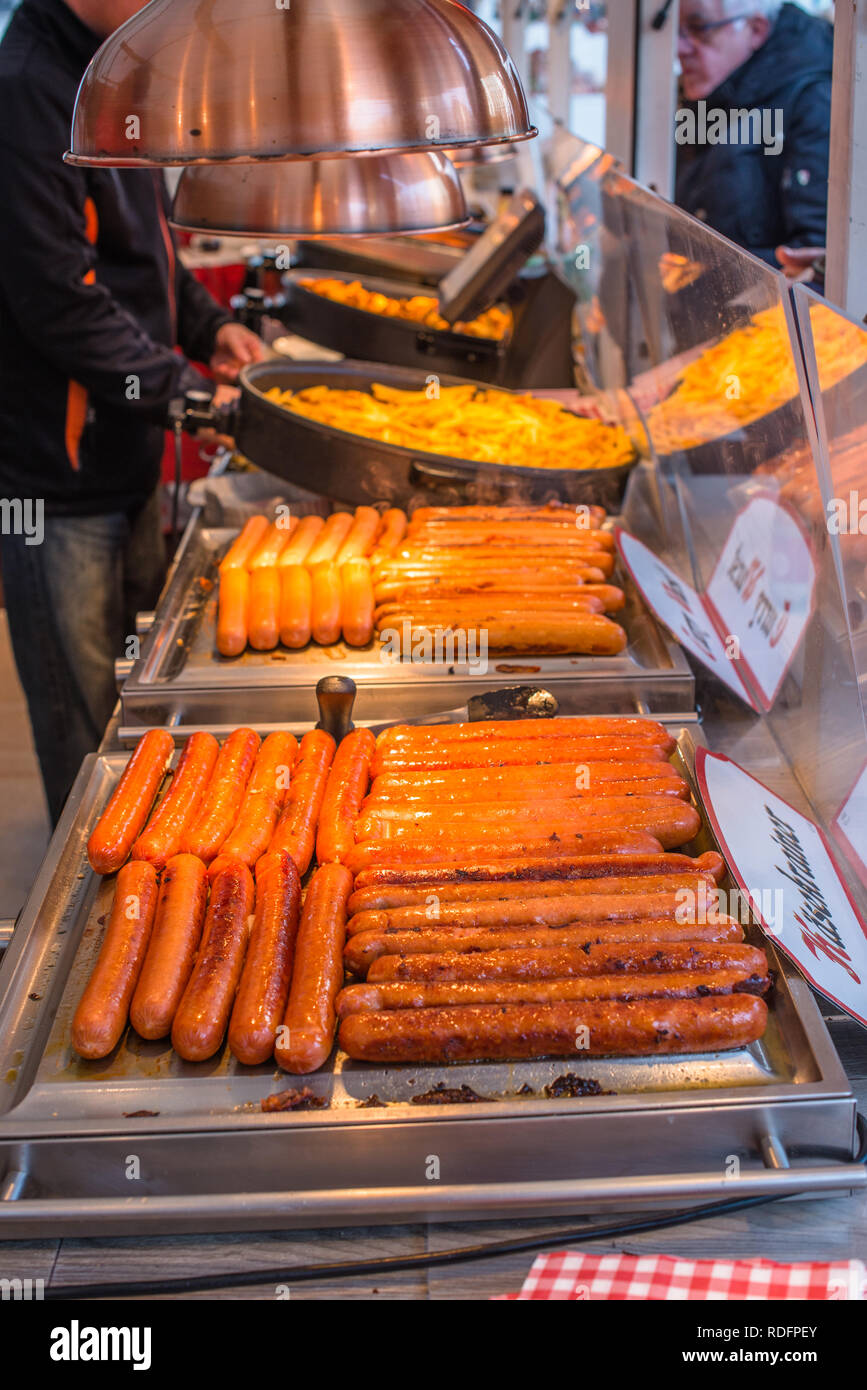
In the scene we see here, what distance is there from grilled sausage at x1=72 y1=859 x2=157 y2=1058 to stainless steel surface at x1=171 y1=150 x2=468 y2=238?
4.93ft

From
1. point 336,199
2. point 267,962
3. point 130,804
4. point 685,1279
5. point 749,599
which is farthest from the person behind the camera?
point 749,599

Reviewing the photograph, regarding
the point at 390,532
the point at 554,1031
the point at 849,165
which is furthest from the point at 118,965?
the point at 849,165

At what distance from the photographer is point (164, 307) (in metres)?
4.44

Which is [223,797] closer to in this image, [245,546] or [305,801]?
[305,801]

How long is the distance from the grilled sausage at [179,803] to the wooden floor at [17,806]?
1973 mm

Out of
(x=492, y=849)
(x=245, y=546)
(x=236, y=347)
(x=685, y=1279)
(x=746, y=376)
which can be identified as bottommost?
(x=685, y=1279)

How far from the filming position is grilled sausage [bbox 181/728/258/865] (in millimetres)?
2291

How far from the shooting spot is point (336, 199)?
111 inches

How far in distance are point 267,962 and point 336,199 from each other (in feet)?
6.08
